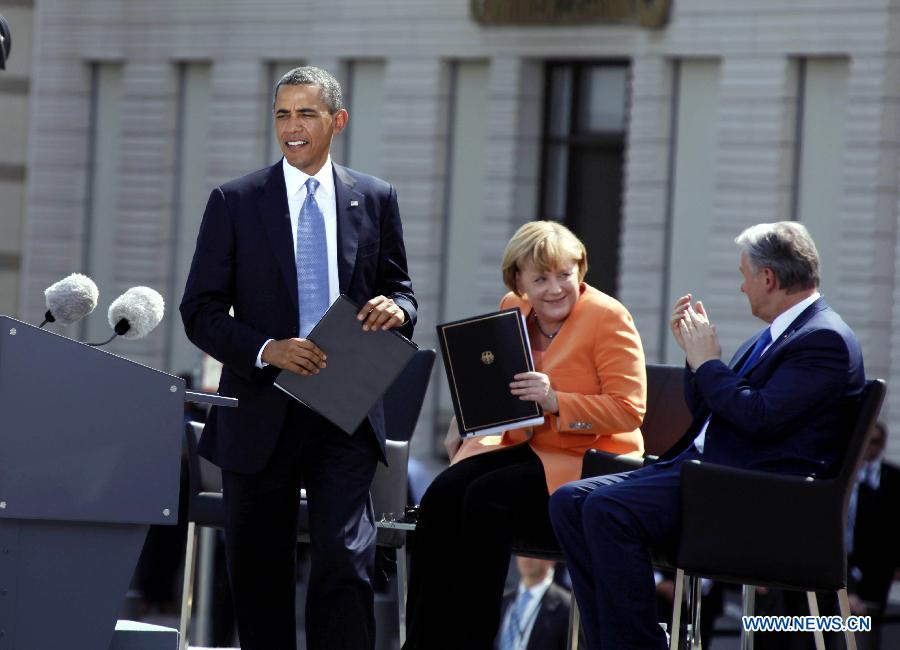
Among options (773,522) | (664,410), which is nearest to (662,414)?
(664,410)

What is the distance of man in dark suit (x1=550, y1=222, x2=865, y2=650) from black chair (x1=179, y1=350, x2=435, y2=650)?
2.77 feet

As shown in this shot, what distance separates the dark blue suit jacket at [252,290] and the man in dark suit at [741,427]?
0.74m

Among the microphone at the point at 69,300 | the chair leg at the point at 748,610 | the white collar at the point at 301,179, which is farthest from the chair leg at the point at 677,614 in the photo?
the microphone at the point at 69,300

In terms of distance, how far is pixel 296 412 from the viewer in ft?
16.8

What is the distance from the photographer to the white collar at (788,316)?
18.0ft

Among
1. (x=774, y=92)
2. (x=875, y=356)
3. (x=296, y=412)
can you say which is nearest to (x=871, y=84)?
(x=774, y=92)

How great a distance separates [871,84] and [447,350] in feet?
24.6

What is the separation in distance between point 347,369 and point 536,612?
297 centimetres

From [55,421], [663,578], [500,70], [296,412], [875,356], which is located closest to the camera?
[55,421]

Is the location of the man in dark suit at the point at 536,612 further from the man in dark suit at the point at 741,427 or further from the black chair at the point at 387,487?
the man in dark suit at the point at 741,427

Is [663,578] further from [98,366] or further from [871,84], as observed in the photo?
[98,366]

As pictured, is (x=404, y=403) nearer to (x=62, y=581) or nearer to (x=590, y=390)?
(x=590, y=390)

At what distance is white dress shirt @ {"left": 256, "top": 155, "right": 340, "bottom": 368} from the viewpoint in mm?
5219

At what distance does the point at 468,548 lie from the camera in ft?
19.1
